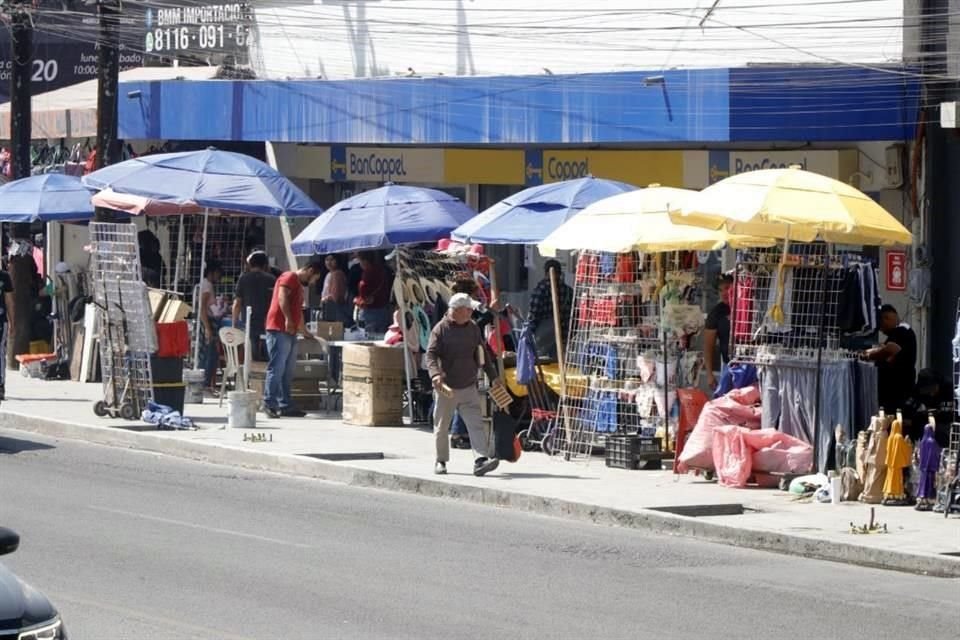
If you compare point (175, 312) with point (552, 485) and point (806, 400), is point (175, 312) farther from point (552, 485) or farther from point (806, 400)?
point (806, 400)

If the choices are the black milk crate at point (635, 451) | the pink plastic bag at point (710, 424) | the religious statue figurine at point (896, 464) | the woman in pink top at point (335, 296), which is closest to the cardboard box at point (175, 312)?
the woman in pink top at point (335, 296)

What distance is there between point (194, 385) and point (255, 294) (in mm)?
1596

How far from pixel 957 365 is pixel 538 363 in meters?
4.99

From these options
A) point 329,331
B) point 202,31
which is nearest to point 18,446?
point 329,331

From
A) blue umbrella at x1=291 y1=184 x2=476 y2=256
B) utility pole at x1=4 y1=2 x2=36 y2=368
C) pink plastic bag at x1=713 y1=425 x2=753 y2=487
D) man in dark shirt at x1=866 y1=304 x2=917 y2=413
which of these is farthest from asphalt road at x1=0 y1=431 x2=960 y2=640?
utility pole at x1=4 y1=2 x2=36 y2=368

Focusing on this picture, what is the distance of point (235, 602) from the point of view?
35.1 ft

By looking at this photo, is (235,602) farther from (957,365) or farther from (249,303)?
(249,303)

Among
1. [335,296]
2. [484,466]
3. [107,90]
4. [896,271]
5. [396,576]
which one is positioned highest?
[107,90]

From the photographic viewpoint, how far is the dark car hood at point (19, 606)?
6.38 m

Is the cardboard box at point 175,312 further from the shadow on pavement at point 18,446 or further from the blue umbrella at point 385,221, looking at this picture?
the shadow on pavement at point 18,446

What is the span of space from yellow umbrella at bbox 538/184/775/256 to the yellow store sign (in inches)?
230

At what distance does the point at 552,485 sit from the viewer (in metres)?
16.6

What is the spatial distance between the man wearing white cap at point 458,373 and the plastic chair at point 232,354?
18.4 feet

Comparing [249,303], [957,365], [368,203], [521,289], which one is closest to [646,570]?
[957,365]
